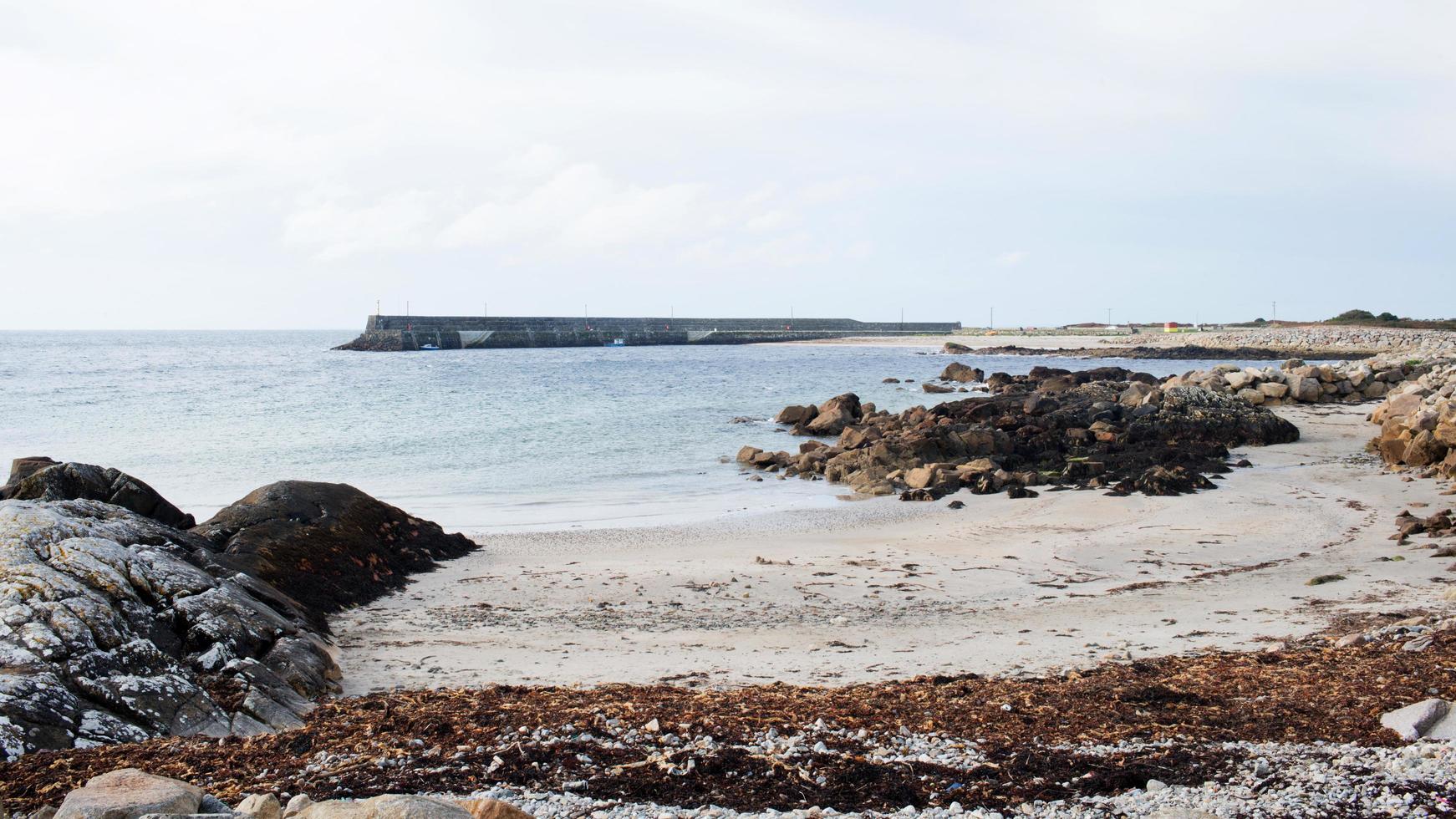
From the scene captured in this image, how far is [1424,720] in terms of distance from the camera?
15.2ft

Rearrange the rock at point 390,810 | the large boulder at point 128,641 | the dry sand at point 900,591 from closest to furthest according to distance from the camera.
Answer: the rock at point 390,810 → the large boulder at point 128,641 → the dry sand at point 900,591

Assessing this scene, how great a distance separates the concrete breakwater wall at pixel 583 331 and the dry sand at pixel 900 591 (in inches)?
2975

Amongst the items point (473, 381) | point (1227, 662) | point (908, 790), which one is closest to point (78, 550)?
point (908, 790)

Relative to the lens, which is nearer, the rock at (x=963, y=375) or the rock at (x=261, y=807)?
the rock at (x=261, y=807)

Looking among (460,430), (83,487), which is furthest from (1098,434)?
(83,487)

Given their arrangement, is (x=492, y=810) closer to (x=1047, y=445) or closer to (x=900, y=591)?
(x=900, y=591)

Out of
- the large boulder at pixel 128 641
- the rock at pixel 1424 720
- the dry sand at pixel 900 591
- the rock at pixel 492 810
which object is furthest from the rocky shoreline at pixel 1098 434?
the rock at pixel 492 810

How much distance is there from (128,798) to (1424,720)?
5562 millimetres

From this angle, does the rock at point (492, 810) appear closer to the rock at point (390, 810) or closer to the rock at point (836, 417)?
the rock at point (390, 810)

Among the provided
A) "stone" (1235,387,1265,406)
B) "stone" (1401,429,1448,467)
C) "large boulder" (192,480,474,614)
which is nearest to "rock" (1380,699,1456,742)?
"large boulder" (192,480,474,614)

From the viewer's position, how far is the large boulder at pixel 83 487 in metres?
8.29

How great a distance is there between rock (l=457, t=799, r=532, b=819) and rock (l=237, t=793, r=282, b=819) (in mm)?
698

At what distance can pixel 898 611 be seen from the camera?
857cm

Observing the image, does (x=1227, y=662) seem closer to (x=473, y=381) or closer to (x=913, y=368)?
(x=473, y=381)
